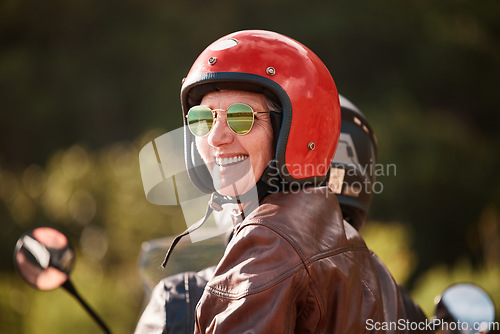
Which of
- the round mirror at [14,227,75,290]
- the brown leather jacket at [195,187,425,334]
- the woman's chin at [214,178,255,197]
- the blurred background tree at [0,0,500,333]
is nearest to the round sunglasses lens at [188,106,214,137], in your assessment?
the woman's chin at [214,178,255,197]

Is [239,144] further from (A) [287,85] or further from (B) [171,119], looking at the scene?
(B) [171,119]

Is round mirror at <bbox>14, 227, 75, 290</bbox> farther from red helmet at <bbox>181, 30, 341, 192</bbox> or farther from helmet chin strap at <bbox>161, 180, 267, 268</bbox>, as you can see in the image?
red helmet at <bbox>181, 30, 341, 192</bbox>

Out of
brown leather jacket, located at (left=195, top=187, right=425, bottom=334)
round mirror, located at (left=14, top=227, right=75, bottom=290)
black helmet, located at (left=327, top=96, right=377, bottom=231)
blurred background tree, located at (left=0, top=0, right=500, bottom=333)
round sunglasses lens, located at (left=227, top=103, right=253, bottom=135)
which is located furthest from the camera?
blurred background tree, located at (left=0, top=0, right=500, bottom=333)

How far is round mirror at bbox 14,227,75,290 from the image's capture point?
1.81 meters

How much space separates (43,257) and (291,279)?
3.14 feet

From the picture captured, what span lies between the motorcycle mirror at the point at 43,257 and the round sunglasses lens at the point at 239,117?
0.75m

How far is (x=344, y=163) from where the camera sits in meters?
2.09

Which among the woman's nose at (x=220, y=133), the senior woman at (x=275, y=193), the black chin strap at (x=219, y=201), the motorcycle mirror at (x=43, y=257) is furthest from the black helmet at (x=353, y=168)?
the motorcycle mirror at (x=43, y=257)

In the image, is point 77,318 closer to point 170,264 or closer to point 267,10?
point 170,264

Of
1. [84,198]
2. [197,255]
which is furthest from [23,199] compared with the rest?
[197,255]

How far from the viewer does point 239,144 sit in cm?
155

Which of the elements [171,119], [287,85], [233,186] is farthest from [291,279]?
[171,119]

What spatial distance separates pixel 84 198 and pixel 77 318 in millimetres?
2465

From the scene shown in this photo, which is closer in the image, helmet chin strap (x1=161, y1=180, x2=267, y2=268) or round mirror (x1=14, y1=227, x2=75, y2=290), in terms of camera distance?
helmet chin strap (x1=161, y1=180, x2=267, y2=268)
